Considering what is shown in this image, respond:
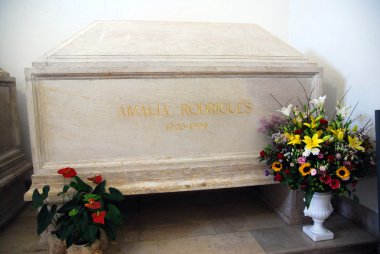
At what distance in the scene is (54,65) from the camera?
179 cm

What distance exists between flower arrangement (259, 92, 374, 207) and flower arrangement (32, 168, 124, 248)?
42.2 inches

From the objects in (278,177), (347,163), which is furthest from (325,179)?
(278,177)

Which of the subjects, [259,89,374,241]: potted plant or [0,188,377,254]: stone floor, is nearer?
[259,89,374,241]: potted plant

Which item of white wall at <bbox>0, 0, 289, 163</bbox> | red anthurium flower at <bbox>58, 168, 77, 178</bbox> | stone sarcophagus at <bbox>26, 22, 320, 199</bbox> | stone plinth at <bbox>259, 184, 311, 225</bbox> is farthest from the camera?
white wall at <bbox>0, 0, 289, 163</bbox>

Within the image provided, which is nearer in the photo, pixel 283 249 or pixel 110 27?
pixel 283 249

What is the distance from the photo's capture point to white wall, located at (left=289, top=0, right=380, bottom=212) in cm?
221

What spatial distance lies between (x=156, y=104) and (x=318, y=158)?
109 centimetres

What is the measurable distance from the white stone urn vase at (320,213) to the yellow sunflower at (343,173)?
0.22 metres

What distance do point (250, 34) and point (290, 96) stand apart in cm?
62

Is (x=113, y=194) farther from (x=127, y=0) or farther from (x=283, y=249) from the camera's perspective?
(x=127, y=0)

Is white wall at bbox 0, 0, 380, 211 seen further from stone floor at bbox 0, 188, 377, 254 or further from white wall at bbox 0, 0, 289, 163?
stone floor at bbox 0, 188, 377, 254

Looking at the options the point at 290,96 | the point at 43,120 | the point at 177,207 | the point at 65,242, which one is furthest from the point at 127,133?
the point at 290,96

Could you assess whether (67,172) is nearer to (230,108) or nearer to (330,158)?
(230,108)

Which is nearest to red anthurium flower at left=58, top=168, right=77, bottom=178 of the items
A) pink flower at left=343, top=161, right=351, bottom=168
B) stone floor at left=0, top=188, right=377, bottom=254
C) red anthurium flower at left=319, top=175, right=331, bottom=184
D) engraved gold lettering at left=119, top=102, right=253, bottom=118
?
engraved gold lettering at left=119, top=102, right=253, bottom=118
